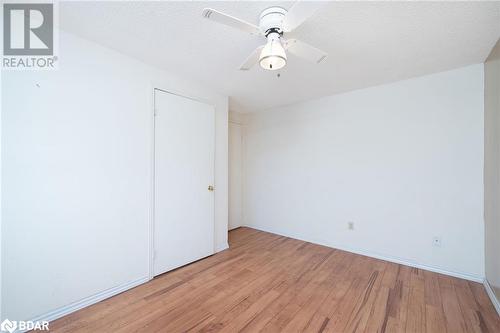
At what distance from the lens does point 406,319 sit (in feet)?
5.36

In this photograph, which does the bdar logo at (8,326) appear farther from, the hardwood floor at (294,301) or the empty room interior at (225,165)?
the hardwood floor at (294,301)

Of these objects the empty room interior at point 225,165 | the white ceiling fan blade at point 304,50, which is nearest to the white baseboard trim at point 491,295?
the empty room interior at point 225,165

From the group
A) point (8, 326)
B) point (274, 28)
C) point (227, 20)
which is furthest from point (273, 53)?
point (8, 326)

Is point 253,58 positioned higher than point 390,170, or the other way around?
point 253,58

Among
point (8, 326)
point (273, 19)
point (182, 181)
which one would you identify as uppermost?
point (273, 19)

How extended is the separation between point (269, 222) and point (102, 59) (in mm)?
3352

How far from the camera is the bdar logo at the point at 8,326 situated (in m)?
1.40

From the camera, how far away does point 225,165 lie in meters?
3.11

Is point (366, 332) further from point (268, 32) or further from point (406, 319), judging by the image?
point (268, 32)

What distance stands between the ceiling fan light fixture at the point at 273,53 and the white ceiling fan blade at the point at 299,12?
10 centimetres

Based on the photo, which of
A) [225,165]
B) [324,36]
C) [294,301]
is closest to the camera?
[324,36]

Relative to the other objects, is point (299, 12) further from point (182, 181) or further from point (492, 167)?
point (492, 167)

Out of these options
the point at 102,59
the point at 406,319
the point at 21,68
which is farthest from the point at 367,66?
the point at 21,68

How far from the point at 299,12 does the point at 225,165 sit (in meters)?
2.23
